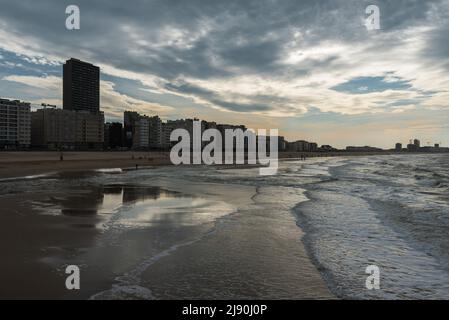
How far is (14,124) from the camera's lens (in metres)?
A: 114

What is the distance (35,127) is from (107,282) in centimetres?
15354

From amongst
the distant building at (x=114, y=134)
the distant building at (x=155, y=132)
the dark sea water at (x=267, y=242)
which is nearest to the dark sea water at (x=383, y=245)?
the dark sea water at (x=267, y=242)

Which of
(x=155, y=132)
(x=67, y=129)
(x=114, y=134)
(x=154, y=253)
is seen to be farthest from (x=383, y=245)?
(x=155, y=132)

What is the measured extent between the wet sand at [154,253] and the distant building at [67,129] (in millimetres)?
Answer: 126384

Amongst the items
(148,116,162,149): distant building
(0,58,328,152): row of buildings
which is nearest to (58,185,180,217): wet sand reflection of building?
(0,58,328,152): row of buildings

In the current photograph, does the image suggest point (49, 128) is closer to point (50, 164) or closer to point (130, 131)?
point (130, 131)

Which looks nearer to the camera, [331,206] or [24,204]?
[24,204]

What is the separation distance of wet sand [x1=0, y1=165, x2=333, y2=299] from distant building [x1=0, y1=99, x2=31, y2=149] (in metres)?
115

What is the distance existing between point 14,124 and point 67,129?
20202mm

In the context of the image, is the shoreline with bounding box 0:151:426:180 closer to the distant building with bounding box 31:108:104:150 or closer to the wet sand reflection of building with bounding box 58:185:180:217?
the wet sand reflection of building with bounding box 58:185:180:217

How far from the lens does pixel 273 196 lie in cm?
1730
